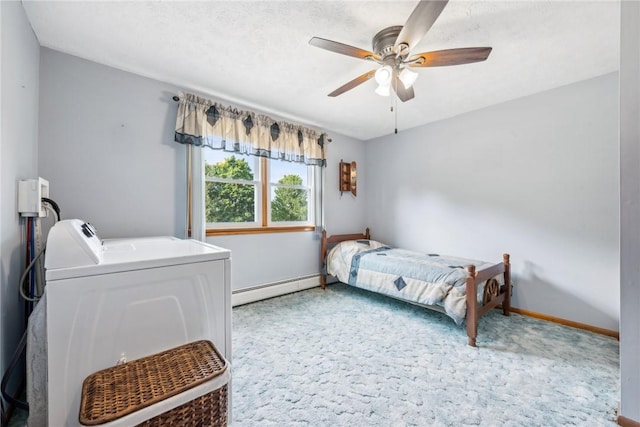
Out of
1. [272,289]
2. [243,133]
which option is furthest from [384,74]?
[272,289]

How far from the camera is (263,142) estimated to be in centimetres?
312

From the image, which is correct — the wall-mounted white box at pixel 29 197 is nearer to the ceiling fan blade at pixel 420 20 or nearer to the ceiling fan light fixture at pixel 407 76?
the ceiling fan blade at pixel 420 20

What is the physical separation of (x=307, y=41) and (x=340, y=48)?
16.5 inches

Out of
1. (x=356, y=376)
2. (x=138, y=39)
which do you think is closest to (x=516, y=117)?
(x=356, y=376)

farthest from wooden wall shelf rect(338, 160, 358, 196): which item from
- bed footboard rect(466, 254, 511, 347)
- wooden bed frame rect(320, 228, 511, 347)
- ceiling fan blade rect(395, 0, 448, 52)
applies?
ceiling fan blade rect(395, 0, 448, 52)

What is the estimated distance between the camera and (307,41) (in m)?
1.92

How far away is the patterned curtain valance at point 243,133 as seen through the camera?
8.39 feet

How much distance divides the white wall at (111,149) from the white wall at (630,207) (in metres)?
3.12

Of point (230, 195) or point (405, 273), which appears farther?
point (230, 195)

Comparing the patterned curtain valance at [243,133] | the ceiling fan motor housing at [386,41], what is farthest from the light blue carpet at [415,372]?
the ceiling fan motor housing at [386,41]

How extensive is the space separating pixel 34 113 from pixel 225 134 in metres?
1.39

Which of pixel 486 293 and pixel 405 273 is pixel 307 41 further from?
pixel 486 293

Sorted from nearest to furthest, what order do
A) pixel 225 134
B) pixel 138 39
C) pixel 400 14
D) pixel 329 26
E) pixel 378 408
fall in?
pixel 378 408 < pixel 400 14 < pixel 329 26 < pixel 138 39 < pixel 225 134

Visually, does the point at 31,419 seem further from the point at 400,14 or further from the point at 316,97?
the point at 316,97
